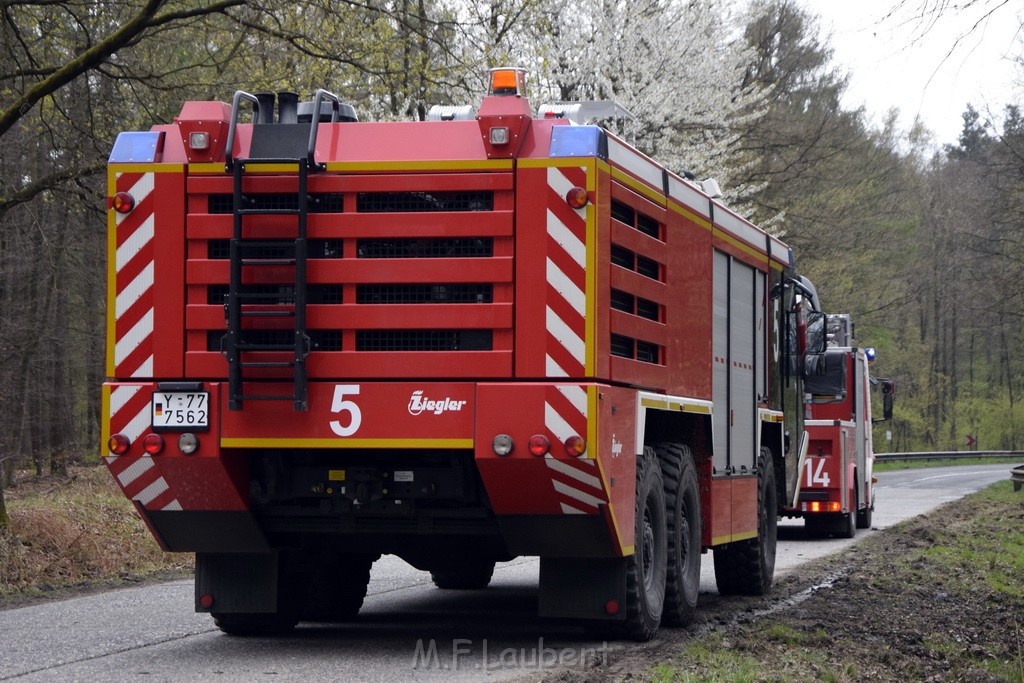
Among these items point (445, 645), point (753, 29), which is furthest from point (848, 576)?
point (753, 29)

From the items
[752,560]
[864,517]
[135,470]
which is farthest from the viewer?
[864,517]

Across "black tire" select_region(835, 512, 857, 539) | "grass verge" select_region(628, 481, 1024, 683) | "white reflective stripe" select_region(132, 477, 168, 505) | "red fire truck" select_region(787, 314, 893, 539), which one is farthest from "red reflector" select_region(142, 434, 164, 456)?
"black tire" select_region(835, 512, 857, 539)

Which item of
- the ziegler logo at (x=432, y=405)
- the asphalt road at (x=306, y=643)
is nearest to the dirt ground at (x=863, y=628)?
the asphalt road at (x=306, y=643)

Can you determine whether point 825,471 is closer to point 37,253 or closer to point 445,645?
point 445,645

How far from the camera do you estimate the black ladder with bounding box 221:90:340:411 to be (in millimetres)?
7547

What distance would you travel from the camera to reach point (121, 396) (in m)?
7.75

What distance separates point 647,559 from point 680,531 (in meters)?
0.61

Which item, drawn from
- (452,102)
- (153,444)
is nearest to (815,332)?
(153,444)

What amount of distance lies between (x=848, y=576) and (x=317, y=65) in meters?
7.62

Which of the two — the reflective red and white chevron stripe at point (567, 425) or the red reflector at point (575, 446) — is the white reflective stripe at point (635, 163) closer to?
the reflective red and white chevron stripe at point (567, 425)

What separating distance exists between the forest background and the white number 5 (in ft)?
19.2

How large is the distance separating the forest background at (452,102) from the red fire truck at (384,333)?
16.5 ft

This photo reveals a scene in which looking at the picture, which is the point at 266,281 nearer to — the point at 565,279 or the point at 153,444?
the point at 153,444

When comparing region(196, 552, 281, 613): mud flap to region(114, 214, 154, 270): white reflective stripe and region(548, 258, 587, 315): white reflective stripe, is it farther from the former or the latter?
region(548, 258, 587, 315): white reflective stripe
